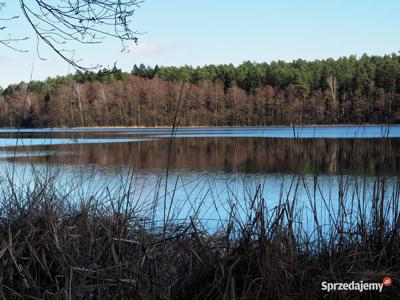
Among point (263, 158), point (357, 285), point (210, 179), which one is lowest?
point (263, 158)

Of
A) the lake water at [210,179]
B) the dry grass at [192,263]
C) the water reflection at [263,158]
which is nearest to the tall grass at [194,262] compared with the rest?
the dry grass at [192,263]

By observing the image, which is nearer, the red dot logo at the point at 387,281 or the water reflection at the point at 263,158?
the red dot logo at the point at 387,281

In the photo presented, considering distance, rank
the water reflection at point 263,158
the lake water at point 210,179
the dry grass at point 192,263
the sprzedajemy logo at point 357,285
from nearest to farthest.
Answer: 1. the dry grass at point 192,263
2. the sprzedajemy logo at point 357,285
3. the lake water at point 210,179
4. the water reflection at point 263,158

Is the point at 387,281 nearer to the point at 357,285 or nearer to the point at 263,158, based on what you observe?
the point at 357,285

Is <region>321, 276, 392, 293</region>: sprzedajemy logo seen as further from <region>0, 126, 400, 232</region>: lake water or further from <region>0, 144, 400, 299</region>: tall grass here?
<region>0, 126, 400, 232</region>: lake water

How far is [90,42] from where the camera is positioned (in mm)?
3941

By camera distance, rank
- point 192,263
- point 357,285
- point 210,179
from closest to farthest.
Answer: point 357,285, point 192,263, point 210,179

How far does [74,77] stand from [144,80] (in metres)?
77.9

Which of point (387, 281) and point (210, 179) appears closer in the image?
point (387, 281)

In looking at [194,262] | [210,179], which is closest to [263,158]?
[210,179]

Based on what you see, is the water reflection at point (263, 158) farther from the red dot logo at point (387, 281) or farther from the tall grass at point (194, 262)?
the red dot logo at point (387, 281)

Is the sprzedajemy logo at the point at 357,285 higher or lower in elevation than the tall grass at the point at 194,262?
lower

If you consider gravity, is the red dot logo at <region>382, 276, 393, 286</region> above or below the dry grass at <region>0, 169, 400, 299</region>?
below

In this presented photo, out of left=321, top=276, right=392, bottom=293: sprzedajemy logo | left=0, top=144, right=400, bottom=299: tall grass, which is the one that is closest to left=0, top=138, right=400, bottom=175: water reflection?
left=0, top=144, right=400, bottom=299: tall grass
